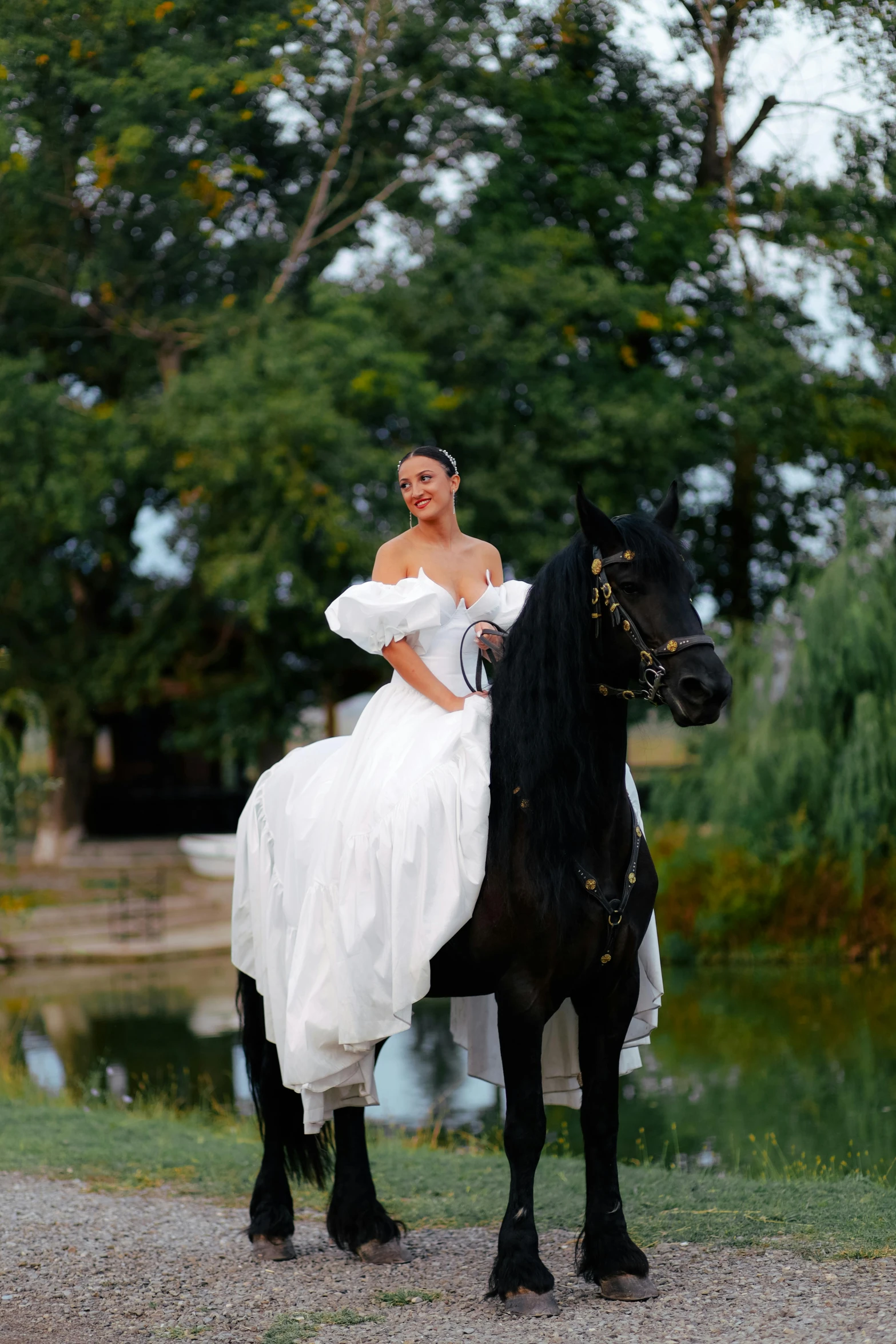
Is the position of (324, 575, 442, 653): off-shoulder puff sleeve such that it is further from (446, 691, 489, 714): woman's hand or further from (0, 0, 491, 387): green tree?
(0, 0, 491, 387): green tree

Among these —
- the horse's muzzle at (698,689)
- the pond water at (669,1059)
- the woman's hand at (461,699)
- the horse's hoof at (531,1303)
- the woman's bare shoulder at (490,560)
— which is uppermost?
the horse's muzzle at (698,689)

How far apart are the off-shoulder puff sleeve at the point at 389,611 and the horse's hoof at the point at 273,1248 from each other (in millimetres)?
2284

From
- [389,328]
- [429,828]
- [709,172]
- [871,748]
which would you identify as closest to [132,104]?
[389,328]

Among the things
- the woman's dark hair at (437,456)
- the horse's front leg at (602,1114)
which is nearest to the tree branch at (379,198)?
the woman's dark hair at (437,456)

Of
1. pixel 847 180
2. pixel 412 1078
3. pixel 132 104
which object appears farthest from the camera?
pixel 847 180

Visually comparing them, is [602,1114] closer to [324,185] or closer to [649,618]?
[649,618]

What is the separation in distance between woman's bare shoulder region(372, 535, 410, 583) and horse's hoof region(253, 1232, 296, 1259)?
2.52m

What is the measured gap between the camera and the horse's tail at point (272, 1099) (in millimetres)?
5500

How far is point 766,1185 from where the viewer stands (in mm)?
5969

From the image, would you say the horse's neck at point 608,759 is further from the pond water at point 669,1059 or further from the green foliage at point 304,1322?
the pond water at point 669,1059

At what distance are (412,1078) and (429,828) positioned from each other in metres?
7.24

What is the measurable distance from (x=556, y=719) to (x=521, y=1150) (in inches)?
54.4

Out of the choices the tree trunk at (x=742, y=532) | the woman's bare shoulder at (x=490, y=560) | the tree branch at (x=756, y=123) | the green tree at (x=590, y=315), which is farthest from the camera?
the tree trunk at (x=742, y=532)

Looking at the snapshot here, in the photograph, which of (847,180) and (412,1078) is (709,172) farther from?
(412,1078)
